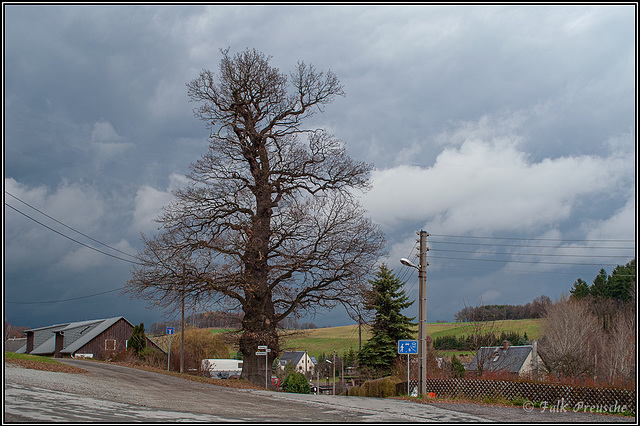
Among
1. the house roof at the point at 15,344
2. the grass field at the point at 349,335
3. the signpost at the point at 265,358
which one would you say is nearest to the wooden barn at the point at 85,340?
the house roof at the point at 15,344

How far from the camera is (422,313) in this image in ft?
67.4

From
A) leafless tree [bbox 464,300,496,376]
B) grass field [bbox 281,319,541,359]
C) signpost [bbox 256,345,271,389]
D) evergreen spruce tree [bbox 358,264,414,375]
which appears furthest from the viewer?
grass field [bbox 281,319,541,359]

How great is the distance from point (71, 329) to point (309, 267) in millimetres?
49526

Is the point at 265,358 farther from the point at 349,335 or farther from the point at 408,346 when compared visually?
the point at 349,335

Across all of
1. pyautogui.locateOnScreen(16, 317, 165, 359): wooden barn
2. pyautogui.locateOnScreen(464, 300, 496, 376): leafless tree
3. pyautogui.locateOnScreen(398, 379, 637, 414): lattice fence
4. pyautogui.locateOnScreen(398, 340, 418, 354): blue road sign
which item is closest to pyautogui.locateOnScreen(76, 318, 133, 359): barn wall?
pyautogui.locateOnScreen(16, 317, 165, 359): wooden barn

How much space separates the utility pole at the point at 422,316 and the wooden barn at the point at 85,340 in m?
38.0

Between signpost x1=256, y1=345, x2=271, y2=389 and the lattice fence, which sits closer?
the lattice fence

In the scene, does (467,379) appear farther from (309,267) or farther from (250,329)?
(250,329)

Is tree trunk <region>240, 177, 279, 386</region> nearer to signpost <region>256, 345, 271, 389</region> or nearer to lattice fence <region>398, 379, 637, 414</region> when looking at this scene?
signpost <region>256, 345, 271, 389</region>

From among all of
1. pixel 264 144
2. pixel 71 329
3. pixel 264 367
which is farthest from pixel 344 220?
pixel 71 329

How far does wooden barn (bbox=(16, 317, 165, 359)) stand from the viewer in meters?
55.3

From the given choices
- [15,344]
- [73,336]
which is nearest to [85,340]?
[73,336]

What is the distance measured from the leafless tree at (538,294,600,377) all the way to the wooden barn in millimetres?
38106

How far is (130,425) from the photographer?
A: 9750mm
